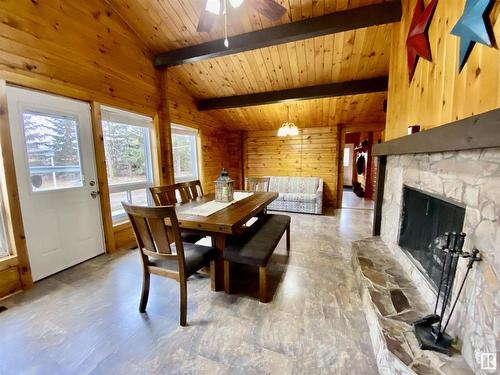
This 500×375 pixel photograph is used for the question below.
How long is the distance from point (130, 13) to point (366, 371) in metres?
4.37

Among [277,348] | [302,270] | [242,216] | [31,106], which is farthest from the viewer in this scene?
[302,270]

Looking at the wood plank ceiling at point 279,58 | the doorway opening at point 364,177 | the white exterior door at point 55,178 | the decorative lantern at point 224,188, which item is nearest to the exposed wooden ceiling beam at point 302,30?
the wood plank ceiling at point 279,58

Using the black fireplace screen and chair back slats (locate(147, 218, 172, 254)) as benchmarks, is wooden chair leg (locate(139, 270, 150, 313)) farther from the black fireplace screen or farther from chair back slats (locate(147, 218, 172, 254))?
the black fireplace screen

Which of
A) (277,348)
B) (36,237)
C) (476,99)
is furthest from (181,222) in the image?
(476,99)

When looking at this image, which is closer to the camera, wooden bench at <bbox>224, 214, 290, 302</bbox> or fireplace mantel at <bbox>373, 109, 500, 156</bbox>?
fireplace mantel at <bbox>373, 109, 500, 156</bbox>

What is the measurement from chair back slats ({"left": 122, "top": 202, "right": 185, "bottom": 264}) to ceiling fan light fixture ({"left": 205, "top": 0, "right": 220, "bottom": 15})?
64.4 inches

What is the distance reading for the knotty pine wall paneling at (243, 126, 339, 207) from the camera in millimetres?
5496

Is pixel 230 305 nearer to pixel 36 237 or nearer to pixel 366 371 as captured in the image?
pixel 366 371

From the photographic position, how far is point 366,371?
4.10ft

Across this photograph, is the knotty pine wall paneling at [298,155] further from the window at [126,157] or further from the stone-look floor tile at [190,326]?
the stone-look floor tile at [190,326]

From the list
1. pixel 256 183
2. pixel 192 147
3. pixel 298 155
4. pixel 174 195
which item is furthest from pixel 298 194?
pixel 174 195

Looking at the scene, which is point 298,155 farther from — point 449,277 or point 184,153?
point 449,277

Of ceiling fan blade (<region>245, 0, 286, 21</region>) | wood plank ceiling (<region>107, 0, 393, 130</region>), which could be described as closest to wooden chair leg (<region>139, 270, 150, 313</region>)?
ceiling fan blade (<region>245, 0, 286, 21</region>)

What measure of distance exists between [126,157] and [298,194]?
3617 millimetres
